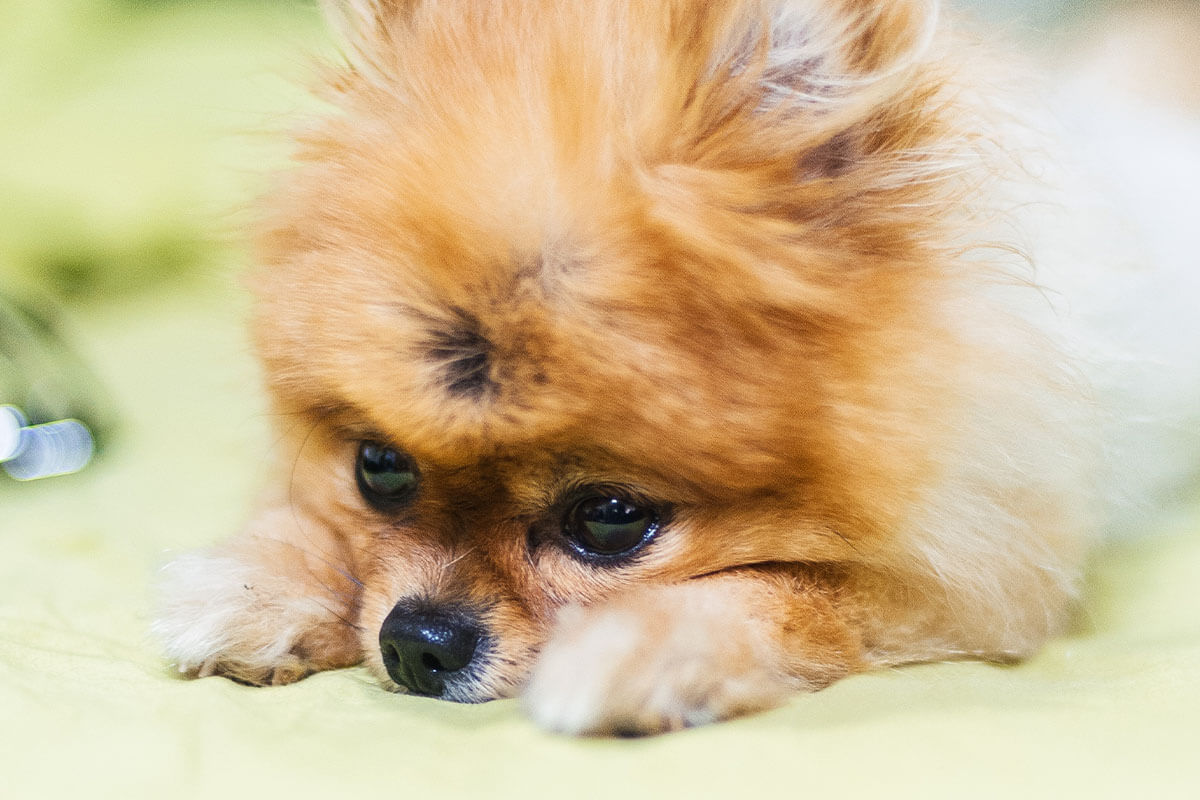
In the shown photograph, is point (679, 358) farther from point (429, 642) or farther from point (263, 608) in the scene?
point (263, 608)

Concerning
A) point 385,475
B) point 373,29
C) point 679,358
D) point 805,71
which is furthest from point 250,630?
point 805,71

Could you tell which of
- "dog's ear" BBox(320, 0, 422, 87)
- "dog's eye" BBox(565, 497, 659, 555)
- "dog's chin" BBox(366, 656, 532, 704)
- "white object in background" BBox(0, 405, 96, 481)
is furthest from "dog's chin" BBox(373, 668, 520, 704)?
"white object in background" BBox(0, 405, 96, 481)

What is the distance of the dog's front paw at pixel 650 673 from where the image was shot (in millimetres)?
1227

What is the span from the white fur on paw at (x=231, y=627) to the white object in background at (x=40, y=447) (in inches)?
39.3

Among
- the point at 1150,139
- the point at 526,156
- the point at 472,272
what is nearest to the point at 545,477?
the point at 472,272

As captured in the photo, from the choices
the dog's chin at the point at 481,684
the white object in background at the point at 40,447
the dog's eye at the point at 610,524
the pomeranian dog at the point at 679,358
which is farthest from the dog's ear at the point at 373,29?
the white object in background at the point at 40,447

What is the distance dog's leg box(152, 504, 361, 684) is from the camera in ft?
5.05

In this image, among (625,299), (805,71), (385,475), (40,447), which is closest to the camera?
(625,299)

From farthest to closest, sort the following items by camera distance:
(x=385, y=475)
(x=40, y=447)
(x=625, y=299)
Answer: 1. (x=40, y=447)
2. (x=385, y=475)
3. (x=625, y=299)

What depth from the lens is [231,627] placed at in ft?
5.10

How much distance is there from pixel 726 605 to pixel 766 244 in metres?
0.45

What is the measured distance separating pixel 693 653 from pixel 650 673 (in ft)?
0.20

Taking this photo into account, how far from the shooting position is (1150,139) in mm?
2104

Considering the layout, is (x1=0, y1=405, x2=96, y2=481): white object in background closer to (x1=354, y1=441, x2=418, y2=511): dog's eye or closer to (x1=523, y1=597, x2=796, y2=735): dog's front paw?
(x1=354, y1=441, x2=418, y2=511): dog's eye
